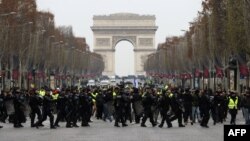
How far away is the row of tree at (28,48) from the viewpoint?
7996 cm

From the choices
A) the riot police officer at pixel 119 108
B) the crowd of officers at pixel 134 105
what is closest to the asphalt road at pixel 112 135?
the crowd of officers at pixel 134 105

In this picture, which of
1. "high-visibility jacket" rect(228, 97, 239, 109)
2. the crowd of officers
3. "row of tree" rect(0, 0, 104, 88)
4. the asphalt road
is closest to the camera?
the asphalt road

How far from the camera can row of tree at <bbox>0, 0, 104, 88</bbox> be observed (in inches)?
3148

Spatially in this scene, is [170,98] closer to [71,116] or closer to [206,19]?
[71,116]

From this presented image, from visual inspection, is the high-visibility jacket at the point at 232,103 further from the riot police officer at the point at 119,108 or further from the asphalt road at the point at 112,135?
the riot police officer at the point at 119,108

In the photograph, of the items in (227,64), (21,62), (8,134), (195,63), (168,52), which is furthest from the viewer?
(168,52)

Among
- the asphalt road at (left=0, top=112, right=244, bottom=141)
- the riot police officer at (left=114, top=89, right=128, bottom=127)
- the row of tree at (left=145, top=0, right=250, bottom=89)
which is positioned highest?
the row of tree at (left=145, top=0, right=250, bottom=89)

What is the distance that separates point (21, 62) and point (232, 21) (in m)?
37.6

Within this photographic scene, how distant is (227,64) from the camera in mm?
81438

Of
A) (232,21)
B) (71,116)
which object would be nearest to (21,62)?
(232,21)

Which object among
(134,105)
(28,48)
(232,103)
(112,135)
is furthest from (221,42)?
(112,135)

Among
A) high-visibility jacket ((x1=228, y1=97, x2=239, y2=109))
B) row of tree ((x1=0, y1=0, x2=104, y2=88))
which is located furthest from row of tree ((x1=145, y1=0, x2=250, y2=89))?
row of tree ((x1=0, y1=0, x2=104, y2=88))

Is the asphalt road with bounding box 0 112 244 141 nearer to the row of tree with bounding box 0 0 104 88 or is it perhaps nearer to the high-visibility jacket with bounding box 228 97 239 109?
the high-visibility jacket with bounding box 228 97 239 109

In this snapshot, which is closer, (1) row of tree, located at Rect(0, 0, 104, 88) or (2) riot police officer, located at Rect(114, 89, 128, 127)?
(2) riot police officer, located at Rect(114, 89, 128, 127)
